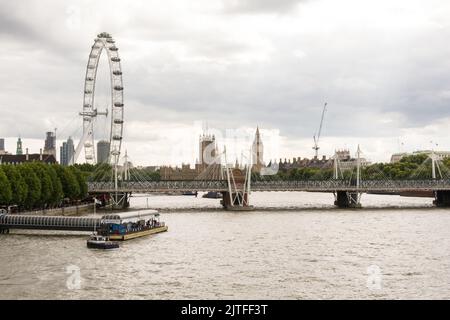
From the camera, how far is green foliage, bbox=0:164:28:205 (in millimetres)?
82312

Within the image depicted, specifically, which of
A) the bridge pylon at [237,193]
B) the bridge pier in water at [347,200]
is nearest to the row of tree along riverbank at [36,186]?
the bridge pylon at [237,193]

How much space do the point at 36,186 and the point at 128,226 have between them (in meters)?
27.1

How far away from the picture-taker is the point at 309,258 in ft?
160

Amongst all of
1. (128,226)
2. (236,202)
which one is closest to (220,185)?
(236,202)

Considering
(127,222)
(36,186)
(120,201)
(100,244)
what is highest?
(36,186)

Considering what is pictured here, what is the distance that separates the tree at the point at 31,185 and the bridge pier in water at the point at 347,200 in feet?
183

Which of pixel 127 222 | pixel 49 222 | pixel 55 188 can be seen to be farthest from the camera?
pixel 55 188

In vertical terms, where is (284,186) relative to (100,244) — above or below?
above

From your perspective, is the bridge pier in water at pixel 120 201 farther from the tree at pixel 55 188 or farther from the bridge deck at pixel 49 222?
the bridge deck at pixel 49 222

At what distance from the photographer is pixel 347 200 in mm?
120250

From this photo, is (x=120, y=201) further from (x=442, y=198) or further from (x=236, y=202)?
(x=442, y=198)

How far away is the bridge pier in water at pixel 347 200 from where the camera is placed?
387ft
